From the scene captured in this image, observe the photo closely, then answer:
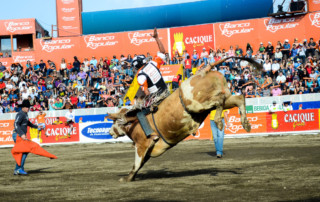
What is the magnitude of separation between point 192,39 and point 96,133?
11.9m

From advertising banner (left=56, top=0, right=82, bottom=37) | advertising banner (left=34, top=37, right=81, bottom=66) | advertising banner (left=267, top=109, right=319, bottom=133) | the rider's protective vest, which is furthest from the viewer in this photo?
advertising banner (left=56, top=0, right=82, bottom=37)

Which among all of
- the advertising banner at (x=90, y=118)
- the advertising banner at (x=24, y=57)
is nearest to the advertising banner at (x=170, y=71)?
the advertising banner at (x=90, y=118)

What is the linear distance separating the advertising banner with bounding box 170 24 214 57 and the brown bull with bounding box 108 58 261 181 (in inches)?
913

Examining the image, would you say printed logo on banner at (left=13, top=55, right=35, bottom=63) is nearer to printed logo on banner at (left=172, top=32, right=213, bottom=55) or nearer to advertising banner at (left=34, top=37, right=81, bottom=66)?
advertising banner at (left=34, top=37, right=81, bottom=66)

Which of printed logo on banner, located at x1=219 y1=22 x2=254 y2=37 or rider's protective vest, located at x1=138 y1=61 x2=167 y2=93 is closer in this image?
rider's protective vest, located at x1=138 y1=61 x2=167 y2=93

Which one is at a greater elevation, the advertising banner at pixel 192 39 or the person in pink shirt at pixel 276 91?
the advertising banner at pixel 192 39

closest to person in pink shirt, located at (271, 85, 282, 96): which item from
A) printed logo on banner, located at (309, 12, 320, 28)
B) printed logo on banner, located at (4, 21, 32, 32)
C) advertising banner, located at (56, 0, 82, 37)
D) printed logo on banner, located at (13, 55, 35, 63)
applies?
printed logo on banner, located at (309, 12, 320, 28)

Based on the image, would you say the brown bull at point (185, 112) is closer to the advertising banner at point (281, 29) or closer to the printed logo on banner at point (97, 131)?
the printed logo on banner at point (97, 131)

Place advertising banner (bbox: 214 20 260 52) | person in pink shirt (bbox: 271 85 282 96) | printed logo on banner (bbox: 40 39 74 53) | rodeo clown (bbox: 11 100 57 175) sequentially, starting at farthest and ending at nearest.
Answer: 1. printed logo on banner (bbox: 40 39 74 53)
2. advertising banner (bbox: 214 20 260 52)
3. person in pink shirt (bbox: 271 85 282 96)
4. rodeo clown (bbox: 11 100 57 175)

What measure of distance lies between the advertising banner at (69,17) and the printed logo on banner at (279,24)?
645 inches

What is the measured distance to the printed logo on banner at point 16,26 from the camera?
37656 mm

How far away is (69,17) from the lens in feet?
128

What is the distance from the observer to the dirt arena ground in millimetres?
7145

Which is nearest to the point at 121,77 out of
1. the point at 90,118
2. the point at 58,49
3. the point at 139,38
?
the point at 90,118
